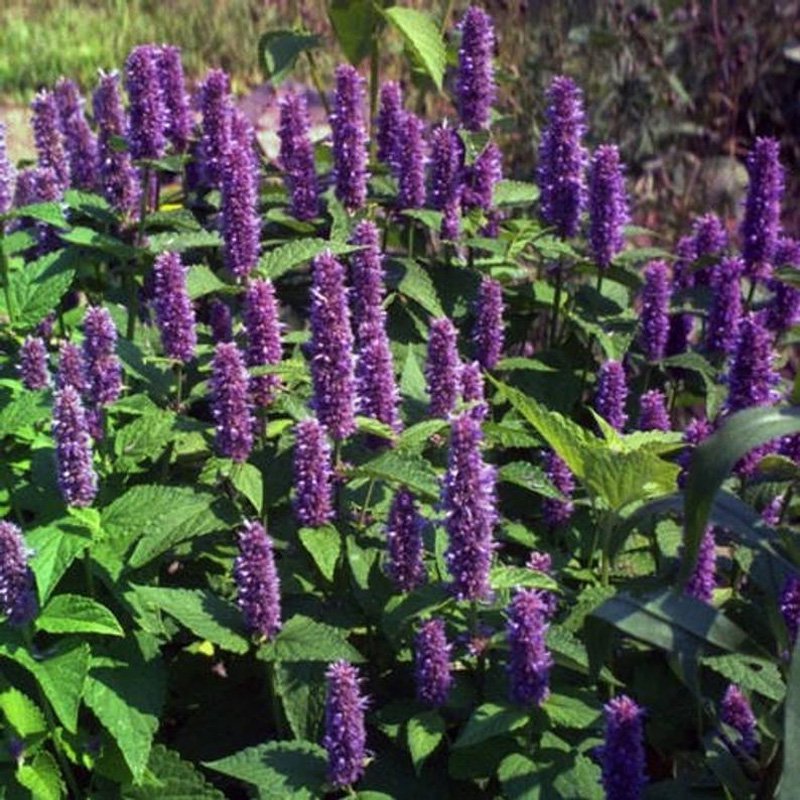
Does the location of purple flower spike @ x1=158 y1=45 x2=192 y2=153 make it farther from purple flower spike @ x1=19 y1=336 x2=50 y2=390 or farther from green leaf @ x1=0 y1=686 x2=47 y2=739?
green leaf @ x1=0 y1=686 x2=47 y2=739

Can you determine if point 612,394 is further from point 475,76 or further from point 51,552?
point 51,552

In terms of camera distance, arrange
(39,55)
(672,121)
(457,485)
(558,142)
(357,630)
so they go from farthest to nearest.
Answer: (39,55) < (672,121) < (558,142) < (357,630) < (457,485)

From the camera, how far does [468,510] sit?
260 cm

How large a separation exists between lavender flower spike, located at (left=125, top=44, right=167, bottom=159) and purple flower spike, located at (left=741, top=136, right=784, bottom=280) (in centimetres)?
146

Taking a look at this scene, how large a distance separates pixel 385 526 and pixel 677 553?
63 cm

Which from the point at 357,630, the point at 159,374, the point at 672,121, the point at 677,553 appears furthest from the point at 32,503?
the point at 672,121

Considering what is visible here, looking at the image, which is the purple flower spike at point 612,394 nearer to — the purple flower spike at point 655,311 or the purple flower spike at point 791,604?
the purple flower spike at point 655,311

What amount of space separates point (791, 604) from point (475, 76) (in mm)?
1681

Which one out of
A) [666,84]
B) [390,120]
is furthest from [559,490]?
[666,84]

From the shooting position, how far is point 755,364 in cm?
310

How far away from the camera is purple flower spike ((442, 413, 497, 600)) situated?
2578 mm

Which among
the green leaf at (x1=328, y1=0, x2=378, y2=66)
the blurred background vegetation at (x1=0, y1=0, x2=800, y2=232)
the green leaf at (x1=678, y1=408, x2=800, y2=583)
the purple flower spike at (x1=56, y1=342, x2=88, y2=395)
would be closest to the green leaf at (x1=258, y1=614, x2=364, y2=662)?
the purple flower spike at (x1=56, y1=342, x2=88, y2=395)

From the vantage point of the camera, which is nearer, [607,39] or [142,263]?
[142,263]

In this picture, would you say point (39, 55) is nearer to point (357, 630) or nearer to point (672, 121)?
point (672, 121)
